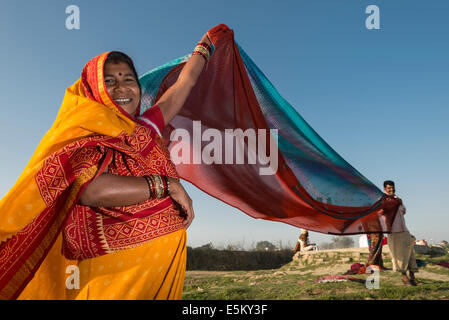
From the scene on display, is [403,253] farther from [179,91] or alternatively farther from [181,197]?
[181,197]

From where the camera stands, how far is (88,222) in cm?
179

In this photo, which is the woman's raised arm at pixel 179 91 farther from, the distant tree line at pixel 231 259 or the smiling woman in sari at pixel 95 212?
the distant tree line at pixel 231 259

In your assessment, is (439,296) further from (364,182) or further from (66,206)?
(66,206)

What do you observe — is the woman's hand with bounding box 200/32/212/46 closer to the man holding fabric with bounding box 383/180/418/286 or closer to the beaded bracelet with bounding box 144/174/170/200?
the beaded bracelet with bounding box 144/174/170/200

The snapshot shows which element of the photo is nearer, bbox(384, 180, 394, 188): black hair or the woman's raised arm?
the woman's raised arm

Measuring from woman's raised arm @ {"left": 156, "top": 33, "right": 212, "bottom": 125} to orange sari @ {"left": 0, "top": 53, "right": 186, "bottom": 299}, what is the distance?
39 cm

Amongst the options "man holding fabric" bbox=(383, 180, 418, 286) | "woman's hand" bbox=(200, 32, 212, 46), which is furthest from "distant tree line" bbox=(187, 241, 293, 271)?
"woman's hand" bbox=(200, 32, 212, 46)

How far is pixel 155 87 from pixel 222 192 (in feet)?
4.11

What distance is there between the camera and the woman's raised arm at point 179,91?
234 cm

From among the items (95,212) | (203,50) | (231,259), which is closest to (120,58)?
(203,50)

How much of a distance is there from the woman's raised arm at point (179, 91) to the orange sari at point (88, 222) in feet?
1.27

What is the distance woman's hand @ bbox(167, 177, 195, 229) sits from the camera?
6.03 ft

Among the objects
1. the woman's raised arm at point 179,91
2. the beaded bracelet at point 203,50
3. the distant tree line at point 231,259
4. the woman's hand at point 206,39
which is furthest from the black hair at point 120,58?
the distant tree line at point 231,259

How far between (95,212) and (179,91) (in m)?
1.08
